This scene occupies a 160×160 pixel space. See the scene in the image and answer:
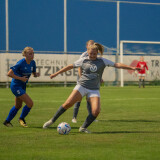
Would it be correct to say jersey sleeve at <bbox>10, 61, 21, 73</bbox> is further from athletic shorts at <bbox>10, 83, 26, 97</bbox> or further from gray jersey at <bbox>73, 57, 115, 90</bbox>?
gray jersey at <bbox>73, 57, 115, 90</bbox>

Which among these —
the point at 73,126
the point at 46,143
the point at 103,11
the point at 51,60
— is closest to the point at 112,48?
the point at 103,11

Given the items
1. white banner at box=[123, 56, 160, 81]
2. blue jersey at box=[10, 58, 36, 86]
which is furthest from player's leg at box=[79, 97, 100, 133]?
white banner at box=[123, 56, 160, 81]

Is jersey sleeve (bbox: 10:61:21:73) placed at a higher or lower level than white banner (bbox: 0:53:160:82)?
higher

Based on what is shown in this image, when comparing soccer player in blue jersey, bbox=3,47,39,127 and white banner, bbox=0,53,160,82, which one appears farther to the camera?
white banner, bbox=0,53,160,82

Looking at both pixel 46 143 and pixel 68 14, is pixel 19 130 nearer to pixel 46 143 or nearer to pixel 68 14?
pixel 46 143

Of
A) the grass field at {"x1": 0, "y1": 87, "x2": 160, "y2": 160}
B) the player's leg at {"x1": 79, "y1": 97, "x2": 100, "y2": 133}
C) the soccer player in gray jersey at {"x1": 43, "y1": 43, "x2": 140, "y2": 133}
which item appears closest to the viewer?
the grass field at {"x1": 0, "y1": 87, "x2": 160, "y2": 160}

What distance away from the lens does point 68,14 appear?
3409cm

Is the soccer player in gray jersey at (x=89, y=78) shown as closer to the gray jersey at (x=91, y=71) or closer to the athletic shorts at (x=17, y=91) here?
the gray jersey at (x=91, y=71)

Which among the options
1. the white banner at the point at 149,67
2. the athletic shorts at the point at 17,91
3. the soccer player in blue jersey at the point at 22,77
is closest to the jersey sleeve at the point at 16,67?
the soccer player in blue jersey at the point at 22,77

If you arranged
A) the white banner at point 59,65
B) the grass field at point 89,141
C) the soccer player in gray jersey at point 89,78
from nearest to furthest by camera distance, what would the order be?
1. the grass field at point 89,141
2. the soccer player in gray jersey at point 89,78
3. the white banner at point 59,65

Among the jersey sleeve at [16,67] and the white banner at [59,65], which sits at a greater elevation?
the jersey sleeve at [16,67]

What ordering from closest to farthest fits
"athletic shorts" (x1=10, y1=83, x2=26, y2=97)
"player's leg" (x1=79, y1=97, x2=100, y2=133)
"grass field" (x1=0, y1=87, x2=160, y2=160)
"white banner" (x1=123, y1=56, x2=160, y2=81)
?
"grass field" (x1=0, y1=87, x2=160, y2=160)
"player's leg" (x1=79, y1=97, x2=100, y2=133)
"athletic shorts" (x1=10, y1=83, x2=26, y2=97)
"white banner" (x1=123, y1=56, x2=160, y2=81)

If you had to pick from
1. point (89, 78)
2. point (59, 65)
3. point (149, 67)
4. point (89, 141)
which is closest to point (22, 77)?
point (89, 78)

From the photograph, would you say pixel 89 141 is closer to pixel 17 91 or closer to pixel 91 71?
pixel 91 71
